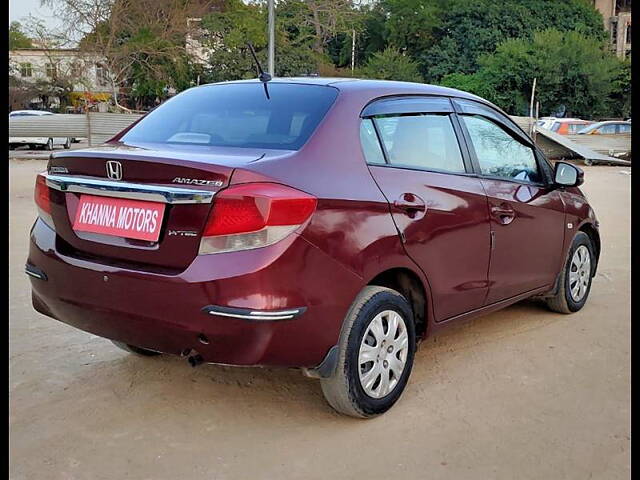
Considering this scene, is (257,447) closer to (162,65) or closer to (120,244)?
(120,244)

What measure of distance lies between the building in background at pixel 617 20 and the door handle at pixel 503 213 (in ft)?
193

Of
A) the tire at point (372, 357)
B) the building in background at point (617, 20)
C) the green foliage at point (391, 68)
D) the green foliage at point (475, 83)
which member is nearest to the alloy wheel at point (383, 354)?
the tire at point (372, 357)

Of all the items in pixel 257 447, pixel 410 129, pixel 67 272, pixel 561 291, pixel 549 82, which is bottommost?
pixel 257 447

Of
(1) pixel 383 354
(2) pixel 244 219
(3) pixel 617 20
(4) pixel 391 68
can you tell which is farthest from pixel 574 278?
(3) pixel 617 20

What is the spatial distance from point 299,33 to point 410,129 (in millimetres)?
39807

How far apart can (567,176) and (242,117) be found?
2.41 metres

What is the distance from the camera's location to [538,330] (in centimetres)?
496

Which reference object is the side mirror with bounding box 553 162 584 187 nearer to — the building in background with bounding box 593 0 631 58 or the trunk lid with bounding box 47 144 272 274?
the trunk lid with bounding box 47 144 272 274

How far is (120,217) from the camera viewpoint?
3.13 metres

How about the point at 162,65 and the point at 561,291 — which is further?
the point at 162,65

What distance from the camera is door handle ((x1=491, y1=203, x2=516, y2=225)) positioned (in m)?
4.25

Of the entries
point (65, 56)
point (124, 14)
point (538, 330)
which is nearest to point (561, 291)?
point (538, 330)

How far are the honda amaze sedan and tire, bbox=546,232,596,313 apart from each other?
3.40 ft

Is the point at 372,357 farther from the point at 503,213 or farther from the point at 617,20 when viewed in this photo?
the point at 617,20
